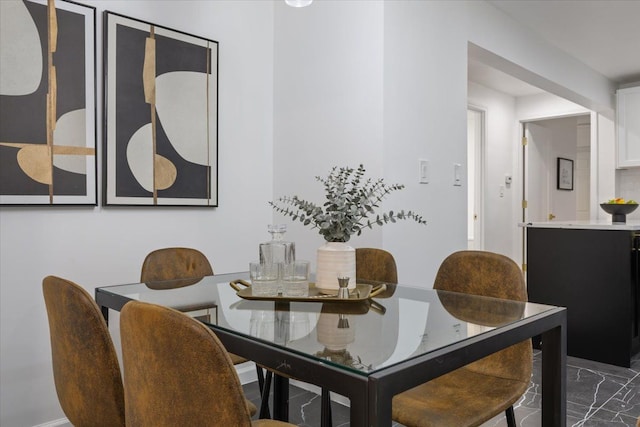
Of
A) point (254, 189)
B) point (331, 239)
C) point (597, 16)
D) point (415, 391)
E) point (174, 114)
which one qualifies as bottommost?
point (415, 391)

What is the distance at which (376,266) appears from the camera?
6.98 ft

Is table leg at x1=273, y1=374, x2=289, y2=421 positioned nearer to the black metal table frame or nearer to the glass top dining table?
the glass top dining table

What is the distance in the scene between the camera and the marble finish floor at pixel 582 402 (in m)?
2.41

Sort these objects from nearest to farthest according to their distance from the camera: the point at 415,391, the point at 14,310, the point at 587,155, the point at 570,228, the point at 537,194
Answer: the point at 415,391
the point at 14,310
the point at 570,228
the point at 537,194
the point at 587,155

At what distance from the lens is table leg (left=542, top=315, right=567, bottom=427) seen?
4.58ft

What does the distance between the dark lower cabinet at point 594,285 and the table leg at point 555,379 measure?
7.54 ft

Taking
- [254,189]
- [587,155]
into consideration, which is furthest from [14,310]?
[587,155]

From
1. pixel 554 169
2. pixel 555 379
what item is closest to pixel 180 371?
pixel 555 379

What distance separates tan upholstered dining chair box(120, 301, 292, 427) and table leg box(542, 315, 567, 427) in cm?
96

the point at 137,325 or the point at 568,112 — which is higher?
the point at 568,112

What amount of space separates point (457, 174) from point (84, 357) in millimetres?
2362

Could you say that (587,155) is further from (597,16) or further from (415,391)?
(415,391)

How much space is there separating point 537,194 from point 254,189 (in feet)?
15.0

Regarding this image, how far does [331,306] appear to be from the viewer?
1.46m
